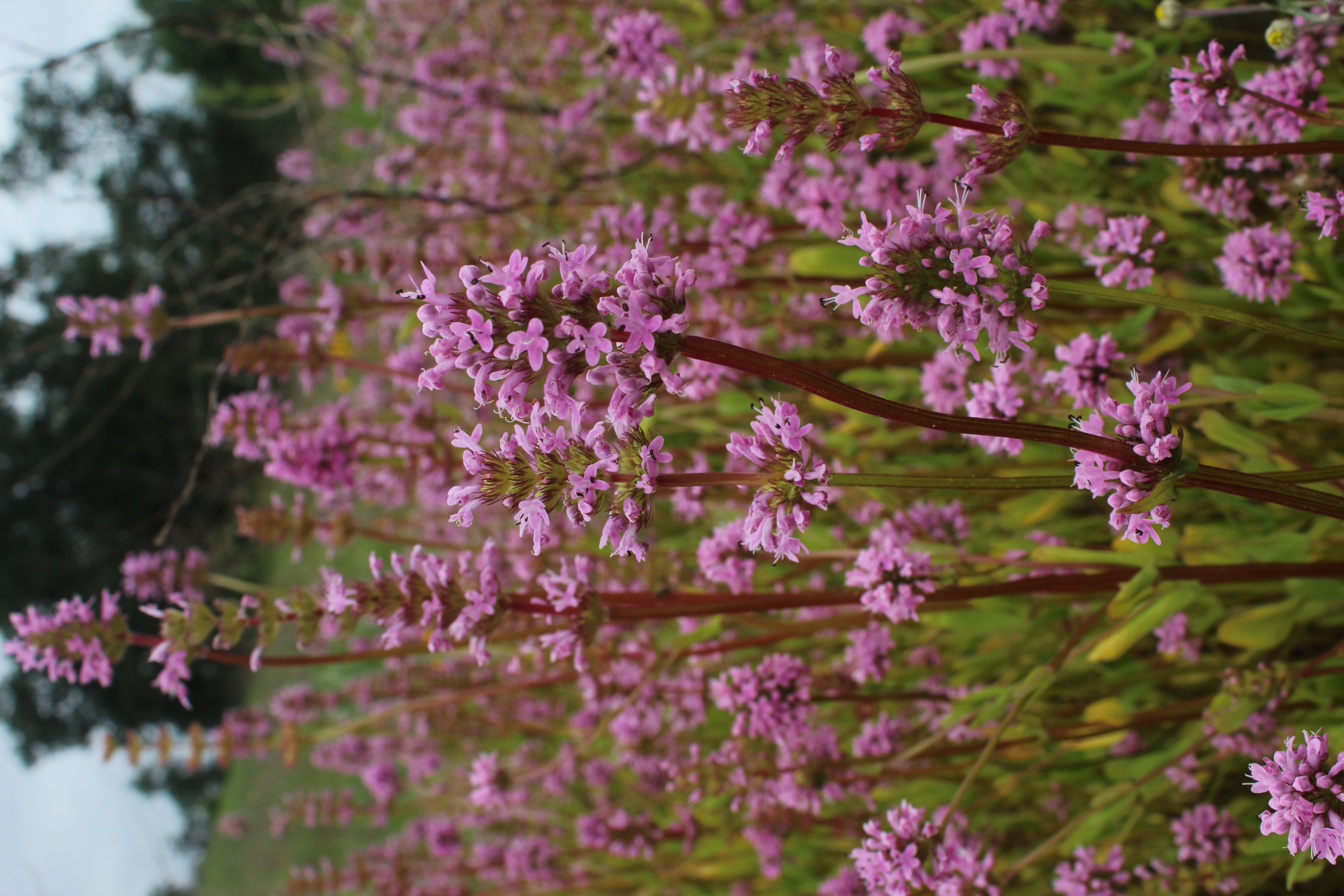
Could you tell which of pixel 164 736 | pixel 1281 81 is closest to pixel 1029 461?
pixel 1281 81

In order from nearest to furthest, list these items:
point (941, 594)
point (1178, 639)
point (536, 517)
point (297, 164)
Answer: point (536, 517) → point (941, 594) → point (1178, 639) → point (297, 164)

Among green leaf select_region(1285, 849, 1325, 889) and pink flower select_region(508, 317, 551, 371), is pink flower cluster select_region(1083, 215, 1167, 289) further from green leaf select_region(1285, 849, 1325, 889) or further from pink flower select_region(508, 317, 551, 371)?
pink flower select_region(508, 317, 551, 371)

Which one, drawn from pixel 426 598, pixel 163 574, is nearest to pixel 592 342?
pixel 426 598

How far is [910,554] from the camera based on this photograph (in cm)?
137

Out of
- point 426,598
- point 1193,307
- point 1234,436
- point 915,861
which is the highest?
point 1193,307

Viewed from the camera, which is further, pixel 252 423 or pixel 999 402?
pixel 252 423

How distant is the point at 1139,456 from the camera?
2.72 feet

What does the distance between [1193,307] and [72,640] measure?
1838 millimetres

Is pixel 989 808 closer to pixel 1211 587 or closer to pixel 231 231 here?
pixel 1211 587

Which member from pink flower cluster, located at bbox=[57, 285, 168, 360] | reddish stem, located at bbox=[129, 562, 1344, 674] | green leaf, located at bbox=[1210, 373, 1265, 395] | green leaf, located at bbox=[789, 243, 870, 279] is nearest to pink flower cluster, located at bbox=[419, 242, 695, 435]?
reddish stem, located at bbox=[129, 562, 1344, 674]

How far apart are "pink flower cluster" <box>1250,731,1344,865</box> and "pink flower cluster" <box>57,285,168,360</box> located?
2326mm

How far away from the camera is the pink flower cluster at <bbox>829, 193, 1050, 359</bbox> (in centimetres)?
83

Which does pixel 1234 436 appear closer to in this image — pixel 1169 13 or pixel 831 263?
pixel 1169 13

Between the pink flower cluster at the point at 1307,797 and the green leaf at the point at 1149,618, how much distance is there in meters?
0.46
